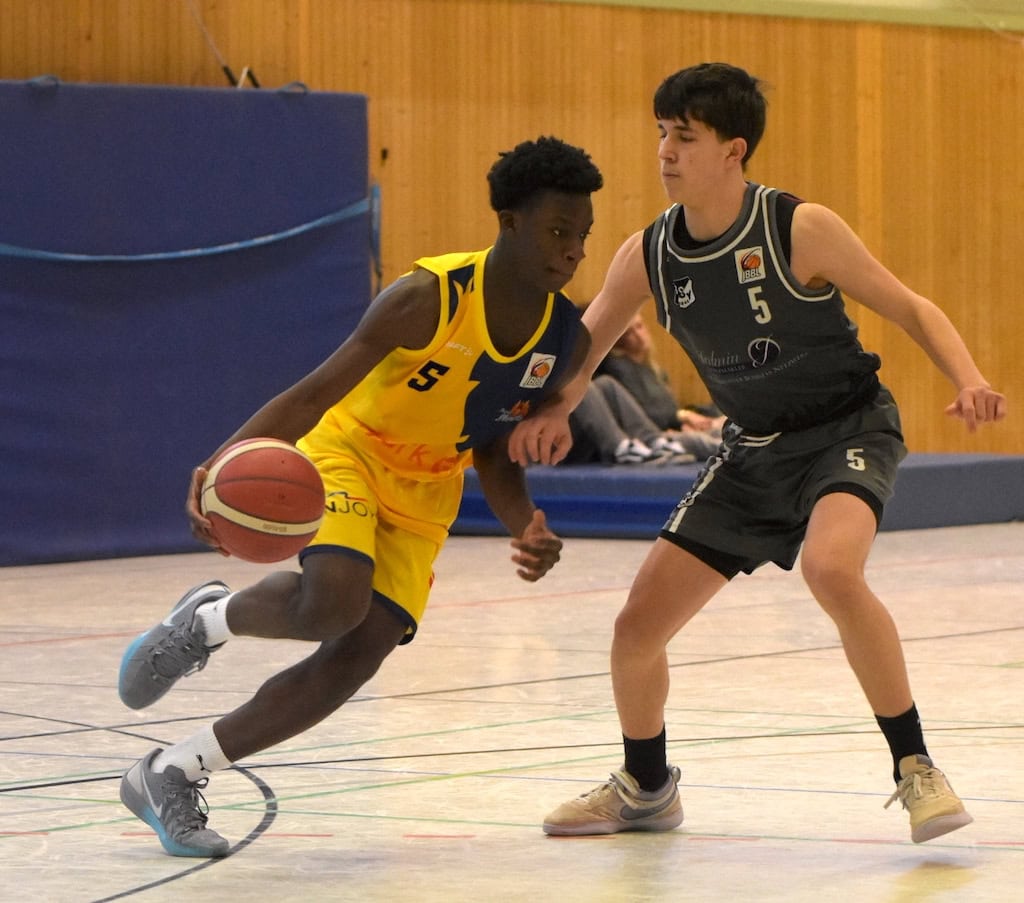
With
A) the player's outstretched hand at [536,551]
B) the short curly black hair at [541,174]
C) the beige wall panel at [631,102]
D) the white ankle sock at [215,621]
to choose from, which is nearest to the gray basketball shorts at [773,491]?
the player's outstretched hand at [536,551]

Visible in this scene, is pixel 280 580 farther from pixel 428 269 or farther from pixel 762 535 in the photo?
A: pixel 762 535

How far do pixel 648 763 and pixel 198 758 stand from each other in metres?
0.90

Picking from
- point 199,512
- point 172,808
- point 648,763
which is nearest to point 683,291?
point 648,763

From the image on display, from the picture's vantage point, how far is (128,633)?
267 inches

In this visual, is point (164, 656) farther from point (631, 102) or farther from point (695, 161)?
point (631, 102)

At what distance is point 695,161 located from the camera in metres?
3.75

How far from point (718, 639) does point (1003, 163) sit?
755cm

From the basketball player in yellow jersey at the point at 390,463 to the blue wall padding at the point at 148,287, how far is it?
5.47 meters

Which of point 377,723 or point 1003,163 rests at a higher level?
point 1003,163

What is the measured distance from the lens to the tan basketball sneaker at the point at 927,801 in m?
3.46

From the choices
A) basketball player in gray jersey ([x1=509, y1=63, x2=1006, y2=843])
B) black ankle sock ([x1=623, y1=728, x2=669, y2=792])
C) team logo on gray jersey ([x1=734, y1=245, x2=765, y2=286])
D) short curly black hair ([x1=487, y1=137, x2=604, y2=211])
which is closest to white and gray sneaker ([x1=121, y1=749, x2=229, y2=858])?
basketball player in gray jersey ([x1=509, y1=63, x2=1006, y2=843])

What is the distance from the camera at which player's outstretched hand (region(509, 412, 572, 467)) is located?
12.5 ft

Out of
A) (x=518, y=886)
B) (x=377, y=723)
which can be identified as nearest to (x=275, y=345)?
(x=377, y=723)

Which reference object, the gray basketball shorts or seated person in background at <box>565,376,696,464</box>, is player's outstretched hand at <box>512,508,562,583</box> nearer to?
the gray basketball shorts
